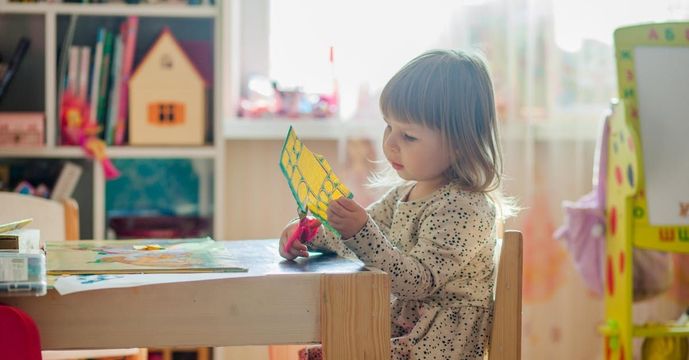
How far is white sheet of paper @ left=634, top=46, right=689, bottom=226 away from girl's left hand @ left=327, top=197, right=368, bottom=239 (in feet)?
3.40

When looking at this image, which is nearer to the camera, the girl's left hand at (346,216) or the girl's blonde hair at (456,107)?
the girl's left hand at (346,216)

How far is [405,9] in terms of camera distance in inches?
101

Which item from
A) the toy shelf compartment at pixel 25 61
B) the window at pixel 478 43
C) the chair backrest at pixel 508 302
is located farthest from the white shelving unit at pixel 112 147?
the chair backrest at pixel 508 302

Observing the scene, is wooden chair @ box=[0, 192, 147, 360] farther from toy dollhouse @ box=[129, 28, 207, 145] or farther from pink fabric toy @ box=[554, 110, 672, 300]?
pink fabric toy @ box=[554, 110, 672, 300]

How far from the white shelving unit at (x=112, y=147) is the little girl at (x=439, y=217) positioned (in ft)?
3.19

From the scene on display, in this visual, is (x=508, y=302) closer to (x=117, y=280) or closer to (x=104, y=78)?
(x=117, y=280)

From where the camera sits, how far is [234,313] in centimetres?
102

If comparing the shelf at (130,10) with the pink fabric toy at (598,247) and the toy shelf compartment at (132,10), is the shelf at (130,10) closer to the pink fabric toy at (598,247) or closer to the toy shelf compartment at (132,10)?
the toy shelf compartment at (132,10)

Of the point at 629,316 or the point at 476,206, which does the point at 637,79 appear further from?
the point at 476,206

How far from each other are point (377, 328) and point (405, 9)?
166cm

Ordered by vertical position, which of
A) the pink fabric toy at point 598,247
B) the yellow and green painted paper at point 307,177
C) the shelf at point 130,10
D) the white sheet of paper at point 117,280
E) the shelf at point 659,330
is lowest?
the shelf at point 659,330

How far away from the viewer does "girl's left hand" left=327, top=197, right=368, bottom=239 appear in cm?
119

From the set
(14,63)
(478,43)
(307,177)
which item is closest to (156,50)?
(14,63)

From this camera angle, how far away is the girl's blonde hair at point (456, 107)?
136cm
